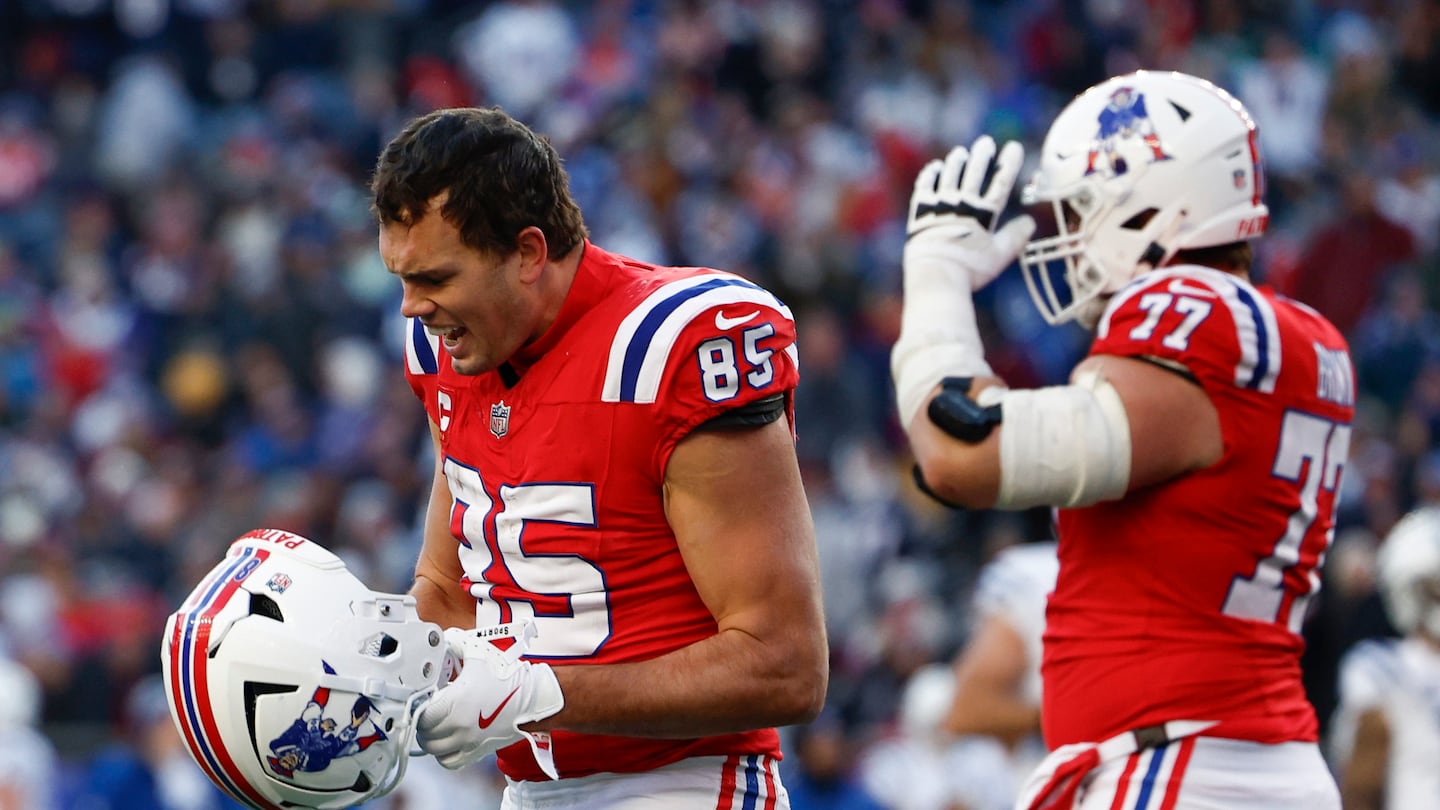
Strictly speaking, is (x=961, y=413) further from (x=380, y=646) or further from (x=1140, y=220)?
(x=380, y=646)

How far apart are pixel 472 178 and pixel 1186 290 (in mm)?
1378

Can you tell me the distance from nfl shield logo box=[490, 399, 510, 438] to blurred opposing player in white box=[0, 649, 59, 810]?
5634mm

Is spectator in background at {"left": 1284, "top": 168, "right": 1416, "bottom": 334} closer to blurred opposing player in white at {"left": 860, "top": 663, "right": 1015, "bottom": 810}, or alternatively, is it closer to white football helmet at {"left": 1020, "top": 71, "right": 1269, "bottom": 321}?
blurred opposing player in white at {"left": 860, "top": 663, "right": 1015, "bottom": 810}

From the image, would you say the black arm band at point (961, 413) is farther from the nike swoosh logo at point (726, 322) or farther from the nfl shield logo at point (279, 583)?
the nfl shield logo at point (279, 583)

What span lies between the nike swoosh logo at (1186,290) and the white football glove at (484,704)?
1.42m

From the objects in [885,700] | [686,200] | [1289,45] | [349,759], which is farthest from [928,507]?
[349,759]

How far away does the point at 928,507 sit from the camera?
1081cm

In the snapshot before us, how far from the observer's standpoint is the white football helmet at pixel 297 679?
3059 mm

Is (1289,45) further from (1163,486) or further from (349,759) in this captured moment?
(349,759)

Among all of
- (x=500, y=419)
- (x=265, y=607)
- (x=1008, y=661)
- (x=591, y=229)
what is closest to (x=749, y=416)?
(x=500, y=419)

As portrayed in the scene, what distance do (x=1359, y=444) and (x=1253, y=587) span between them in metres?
7.50

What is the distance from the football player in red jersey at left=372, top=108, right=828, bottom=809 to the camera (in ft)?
10.6

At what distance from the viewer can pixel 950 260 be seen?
158 inches

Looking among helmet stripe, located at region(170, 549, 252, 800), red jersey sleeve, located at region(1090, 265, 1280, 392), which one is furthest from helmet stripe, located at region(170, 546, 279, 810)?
red jersey sleeve, located at region(1090, 265, 1280, 392)
